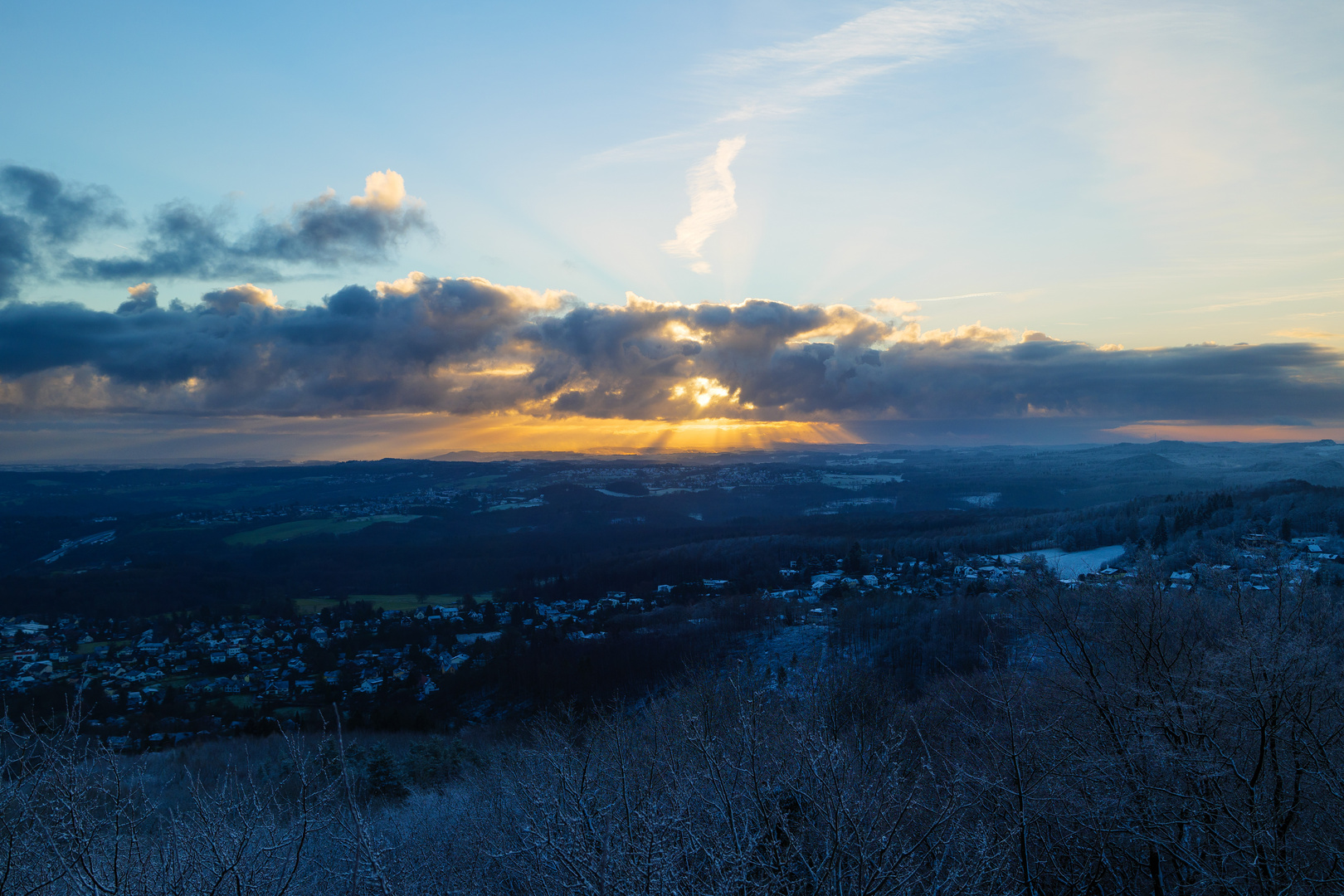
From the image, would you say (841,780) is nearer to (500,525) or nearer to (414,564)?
(414,564)

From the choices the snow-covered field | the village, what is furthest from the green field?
the snow-covered field

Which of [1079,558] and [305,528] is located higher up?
[305,528]

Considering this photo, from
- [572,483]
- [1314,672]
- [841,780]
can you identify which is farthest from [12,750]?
[572,483]

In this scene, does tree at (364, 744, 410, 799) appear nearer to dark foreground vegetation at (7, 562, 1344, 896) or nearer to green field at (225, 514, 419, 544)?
dark foreground vegetation at (7, 562, 1344, 896)

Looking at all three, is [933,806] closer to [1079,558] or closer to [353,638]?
[353,638]

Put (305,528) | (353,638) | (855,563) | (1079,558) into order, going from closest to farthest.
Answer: (353,638), (1079,558), (855,563), (305,528)

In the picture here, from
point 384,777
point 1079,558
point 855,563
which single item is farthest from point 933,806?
point 1079,558
